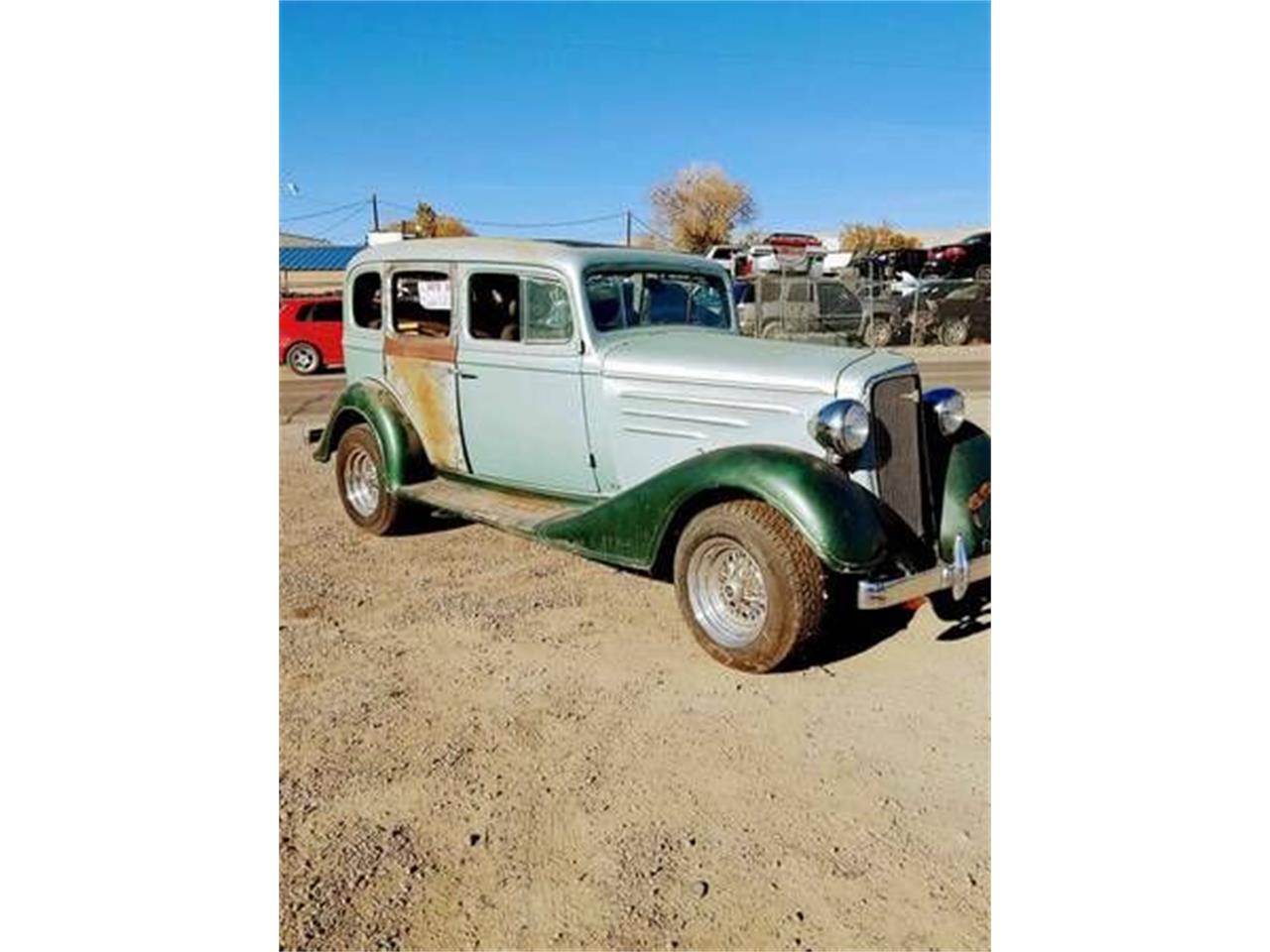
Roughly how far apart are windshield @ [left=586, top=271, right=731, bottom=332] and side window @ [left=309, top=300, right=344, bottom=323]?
5326 mm

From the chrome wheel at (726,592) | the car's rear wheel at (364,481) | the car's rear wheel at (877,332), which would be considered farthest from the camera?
the car's rear wheel at (877,332)

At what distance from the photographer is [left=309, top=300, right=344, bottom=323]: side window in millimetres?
7914

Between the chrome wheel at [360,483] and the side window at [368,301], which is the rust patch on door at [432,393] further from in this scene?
the chrome wheel at [360,483]

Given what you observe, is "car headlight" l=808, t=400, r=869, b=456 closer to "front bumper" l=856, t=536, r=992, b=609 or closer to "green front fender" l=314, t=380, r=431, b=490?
"front bumper" l=856, t=536, r=992, b=609

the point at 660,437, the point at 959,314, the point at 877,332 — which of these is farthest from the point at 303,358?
the point at 959,314

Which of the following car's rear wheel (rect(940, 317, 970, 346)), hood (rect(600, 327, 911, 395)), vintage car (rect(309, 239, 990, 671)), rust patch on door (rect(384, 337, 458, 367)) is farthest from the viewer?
car's rear wheel (rect(940, 317, 970, 346))

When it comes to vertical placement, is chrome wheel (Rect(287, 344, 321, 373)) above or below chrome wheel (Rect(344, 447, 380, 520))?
above

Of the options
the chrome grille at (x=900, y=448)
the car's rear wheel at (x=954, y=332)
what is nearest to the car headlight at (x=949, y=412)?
the chrome grille at (x=900, y=448)

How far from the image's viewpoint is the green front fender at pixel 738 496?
7.30 feet

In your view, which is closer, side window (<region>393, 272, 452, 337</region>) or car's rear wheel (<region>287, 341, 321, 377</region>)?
side window (<region>393, 272, 452, 337</region>)

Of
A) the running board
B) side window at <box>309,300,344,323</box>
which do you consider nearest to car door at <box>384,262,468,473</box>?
the running board

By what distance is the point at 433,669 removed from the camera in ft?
7.62
